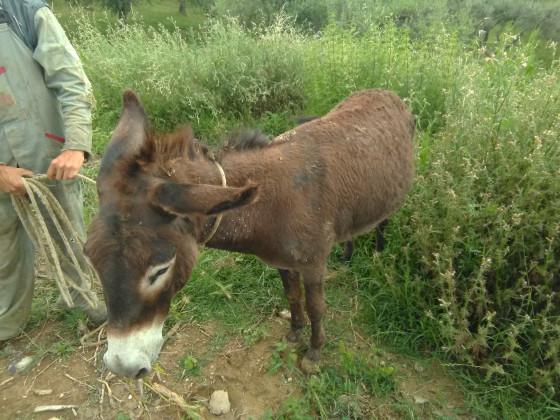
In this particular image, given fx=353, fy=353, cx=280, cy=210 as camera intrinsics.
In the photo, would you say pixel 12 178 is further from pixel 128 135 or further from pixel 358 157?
pixel 358 157

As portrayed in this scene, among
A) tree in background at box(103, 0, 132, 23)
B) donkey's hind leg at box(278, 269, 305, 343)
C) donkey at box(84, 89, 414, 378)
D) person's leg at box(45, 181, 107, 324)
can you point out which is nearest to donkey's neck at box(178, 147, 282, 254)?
donkey at box(84, 89, 414, 378)

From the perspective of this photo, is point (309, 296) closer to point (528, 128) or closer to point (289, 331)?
point (289, 331)

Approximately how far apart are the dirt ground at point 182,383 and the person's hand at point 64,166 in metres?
1.40

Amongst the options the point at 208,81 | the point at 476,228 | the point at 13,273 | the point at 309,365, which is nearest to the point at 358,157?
the point at 476,228

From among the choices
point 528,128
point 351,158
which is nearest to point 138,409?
point 351,158

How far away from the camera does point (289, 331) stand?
9.49ft

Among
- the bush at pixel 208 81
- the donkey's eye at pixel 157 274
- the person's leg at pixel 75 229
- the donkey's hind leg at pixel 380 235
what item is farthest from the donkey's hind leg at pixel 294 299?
the bush at pixel 208 81

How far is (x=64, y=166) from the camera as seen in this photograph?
2.18 meters

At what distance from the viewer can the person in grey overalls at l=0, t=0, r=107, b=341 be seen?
2152 mm

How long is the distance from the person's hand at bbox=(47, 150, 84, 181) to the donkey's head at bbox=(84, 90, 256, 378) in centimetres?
73

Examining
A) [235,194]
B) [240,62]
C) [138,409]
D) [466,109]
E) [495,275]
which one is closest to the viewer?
[235,194]

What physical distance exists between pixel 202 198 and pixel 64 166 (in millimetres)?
Result: 1305

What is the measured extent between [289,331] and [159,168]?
6.02 ft

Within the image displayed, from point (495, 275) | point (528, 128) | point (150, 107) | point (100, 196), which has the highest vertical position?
point (100, 196)
